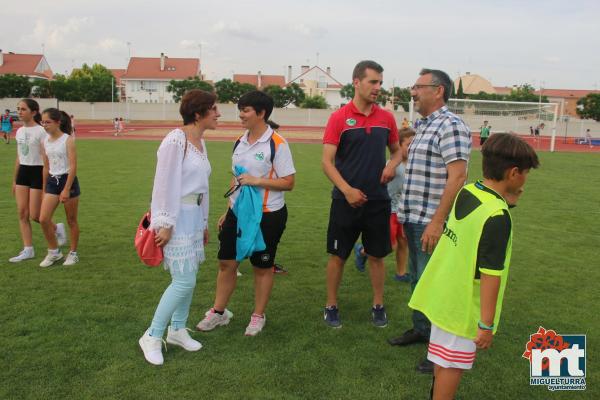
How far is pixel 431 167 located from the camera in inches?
145

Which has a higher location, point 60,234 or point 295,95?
point 295,95

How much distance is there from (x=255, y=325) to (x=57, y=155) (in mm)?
3229

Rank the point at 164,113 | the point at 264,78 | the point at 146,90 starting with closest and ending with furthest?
the point at 164,113 < the point at 146,90 < the point at 264,78

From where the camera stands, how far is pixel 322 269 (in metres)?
6.09

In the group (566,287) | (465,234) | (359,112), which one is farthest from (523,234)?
(465,234)

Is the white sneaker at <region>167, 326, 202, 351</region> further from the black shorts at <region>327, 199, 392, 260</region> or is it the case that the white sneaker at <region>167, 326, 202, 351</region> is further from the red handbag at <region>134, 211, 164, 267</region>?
the black shorts at <region>327, 199, 392, 260</region>

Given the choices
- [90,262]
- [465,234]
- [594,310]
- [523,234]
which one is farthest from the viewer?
[523,234]

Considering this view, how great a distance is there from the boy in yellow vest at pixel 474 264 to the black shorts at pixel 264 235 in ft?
5.41

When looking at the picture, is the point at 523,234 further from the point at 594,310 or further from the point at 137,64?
the point at 137,64

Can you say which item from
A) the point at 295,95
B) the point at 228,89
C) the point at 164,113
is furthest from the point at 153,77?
the point at 295,95

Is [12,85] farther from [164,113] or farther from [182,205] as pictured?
[182,205]

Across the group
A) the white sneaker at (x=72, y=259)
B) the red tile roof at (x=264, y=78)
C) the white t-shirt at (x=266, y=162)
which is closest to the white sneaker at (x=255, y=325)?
the white t-shirt at (x=266, y=162)

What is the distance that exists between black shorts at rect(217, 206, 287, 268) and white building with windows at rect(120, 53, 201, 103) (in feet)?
254

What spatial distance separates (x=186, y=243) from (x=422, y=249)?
1.71 metres
